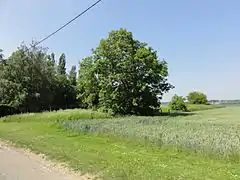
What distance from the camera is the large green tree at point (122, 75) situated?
4688 cm

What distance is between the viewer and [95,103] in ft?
178

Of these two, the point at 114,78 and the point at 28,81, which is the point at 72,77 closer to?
the point at 28,81

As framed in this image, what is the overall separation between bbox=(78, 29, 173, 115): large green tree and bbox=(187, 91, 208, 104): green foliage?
226 feet

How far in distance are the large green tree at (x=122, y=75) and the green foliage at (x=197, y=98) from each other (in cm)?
6889

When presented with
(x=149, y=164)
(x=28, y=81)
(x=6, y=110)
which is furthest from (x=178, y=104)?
(x=149, y=164)

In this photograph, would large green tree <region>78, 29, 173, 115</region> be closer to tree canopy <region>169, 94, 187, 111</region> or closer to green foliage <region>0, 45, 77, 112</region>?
green foliage <region>0, 45, 77, 112</region>

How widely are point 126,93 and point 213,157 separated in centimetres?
3577

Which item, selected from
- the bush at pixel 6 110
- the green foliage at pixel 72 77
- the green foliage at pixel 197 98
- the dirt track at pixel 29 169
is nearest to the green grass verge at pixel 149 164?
the dirt track at pixel 29 169

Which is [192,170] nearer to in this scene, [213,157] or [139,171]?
[139,171]

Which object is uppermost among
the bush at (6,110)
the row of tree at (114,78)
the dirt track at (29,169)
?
the row of tree at (114,78)

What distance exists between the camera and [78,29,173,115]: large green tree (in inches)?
1845

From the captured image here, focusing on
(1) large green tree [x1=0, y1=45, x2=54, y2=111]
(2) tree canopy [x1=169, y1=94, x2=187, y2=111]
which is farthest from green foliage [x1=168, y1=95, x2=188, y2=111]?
(1) large green tree [x1=0, y1=45, x2=54, y2=111]

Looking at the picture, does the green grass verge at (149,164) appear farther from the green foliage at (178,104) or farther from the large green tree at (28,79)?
the green foliage at (178,104)

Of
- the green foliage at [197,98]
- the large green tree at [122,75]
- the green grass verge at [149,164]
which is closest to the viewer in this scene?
the green grass verge at [149,164]
